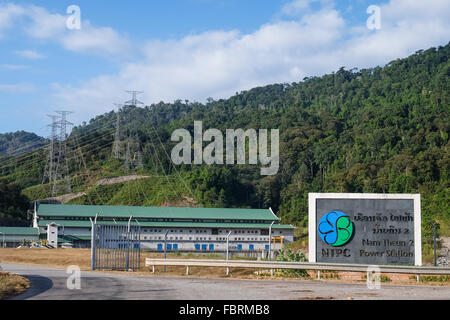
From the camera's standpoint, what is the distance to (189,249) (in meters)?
74.2

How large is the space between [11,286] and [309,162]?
11085cm

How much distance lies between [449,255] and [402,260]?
3065 centimetres

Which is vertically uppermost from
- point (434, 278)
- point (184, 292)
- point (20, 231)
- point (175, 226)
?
point (184, 292)

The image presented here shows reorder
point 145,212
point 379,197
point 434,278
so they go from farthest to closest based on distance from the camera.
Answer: point 145,212 < point 379,197 < point 434,278

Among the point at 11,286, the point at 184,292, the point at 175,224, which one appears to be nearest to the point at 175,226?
the point at 175,224

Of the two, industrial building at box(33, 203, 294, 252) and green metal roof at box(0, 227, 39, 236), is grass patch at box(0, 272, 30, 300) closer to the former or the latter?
industrial building at box(33, 203, 294, 252)

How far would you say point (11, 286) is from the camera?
20219 millimetres

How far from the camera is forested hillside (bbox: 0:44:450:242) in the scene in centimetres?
9308

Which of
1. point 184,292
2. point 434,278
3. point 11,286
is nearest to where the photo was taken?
point 184,292

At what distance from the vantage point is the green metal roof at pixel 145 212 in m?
75.4

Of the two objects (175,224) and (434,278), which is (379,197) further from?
(175,224)

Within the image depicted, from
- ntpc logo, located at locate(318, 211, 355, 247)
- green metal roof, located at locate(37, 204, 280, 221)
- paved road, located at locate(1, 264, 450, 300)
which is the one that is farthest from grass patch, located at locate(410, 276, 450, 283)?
green metal roof, located at locate(37, 204, 280, 221)

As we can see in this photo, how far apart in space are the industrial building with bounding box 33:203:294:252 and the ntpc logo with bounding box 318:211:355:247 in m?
41.1
